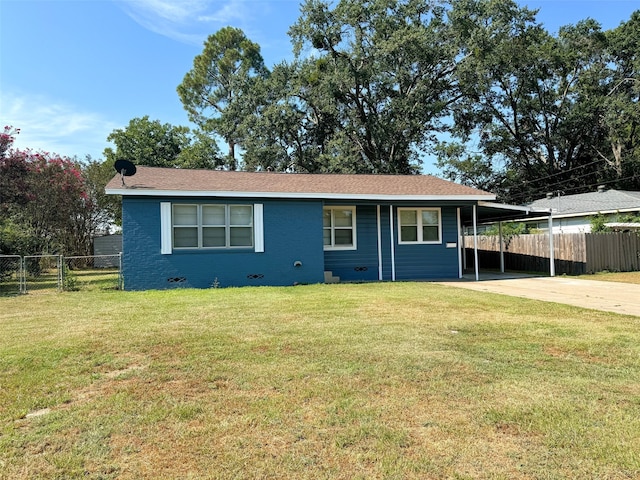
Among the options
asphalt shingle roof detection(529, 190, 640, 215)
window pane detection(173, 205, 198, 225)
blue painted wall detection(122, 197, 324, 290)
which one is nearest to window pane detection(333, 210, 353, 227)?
blue painted wall detection(122, 197, 324, 290)

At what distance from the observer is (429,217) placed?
13367 millimetres

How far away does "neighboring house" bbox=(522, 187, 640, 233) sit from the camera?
64.2ft

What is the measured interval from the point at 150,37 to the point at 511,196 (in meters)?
27.5

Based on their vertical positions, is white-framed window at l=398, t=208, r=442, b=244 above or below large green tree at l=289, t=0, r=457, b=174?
below

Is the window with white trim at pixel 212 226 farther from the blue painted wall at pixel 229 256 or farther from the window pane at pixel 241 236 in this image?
the blue painted wall at pixel 229 256

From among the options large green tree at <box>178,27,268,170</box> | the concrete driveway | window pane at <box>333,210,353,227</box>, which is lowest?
the concrete driveway

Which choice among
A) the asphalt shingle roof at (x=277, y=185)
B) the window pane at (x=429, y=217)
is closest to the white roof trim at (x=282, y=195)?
the asphalt shingle roof at (x=277, y=185)

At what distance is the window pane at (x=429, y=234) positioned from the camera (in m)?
13.3

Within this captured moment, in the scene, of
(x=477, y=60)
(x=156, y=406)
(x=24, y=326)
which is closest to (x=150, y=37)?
(x=24, y=326)

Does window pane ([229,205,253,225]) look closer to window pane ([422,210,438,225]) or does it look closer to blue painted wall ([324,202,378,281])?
blue painted wall ([324,202,378,281])

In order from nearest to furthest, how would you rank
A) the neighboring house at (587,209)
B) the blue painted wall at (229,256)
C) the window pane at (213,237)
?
the blue painted wall at (229,256) → the window pane at (213,237) → the neighboring house at (587,209)

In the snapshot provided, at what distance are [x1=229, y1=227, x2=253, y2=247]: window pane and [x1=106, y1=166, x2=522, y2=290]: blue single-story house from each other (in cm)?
3

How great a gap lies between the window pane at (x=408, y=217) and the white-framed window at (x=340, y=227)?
A: 157 cm

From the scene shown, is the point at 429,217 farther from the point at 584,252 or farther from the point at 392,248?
the point at 584,252
